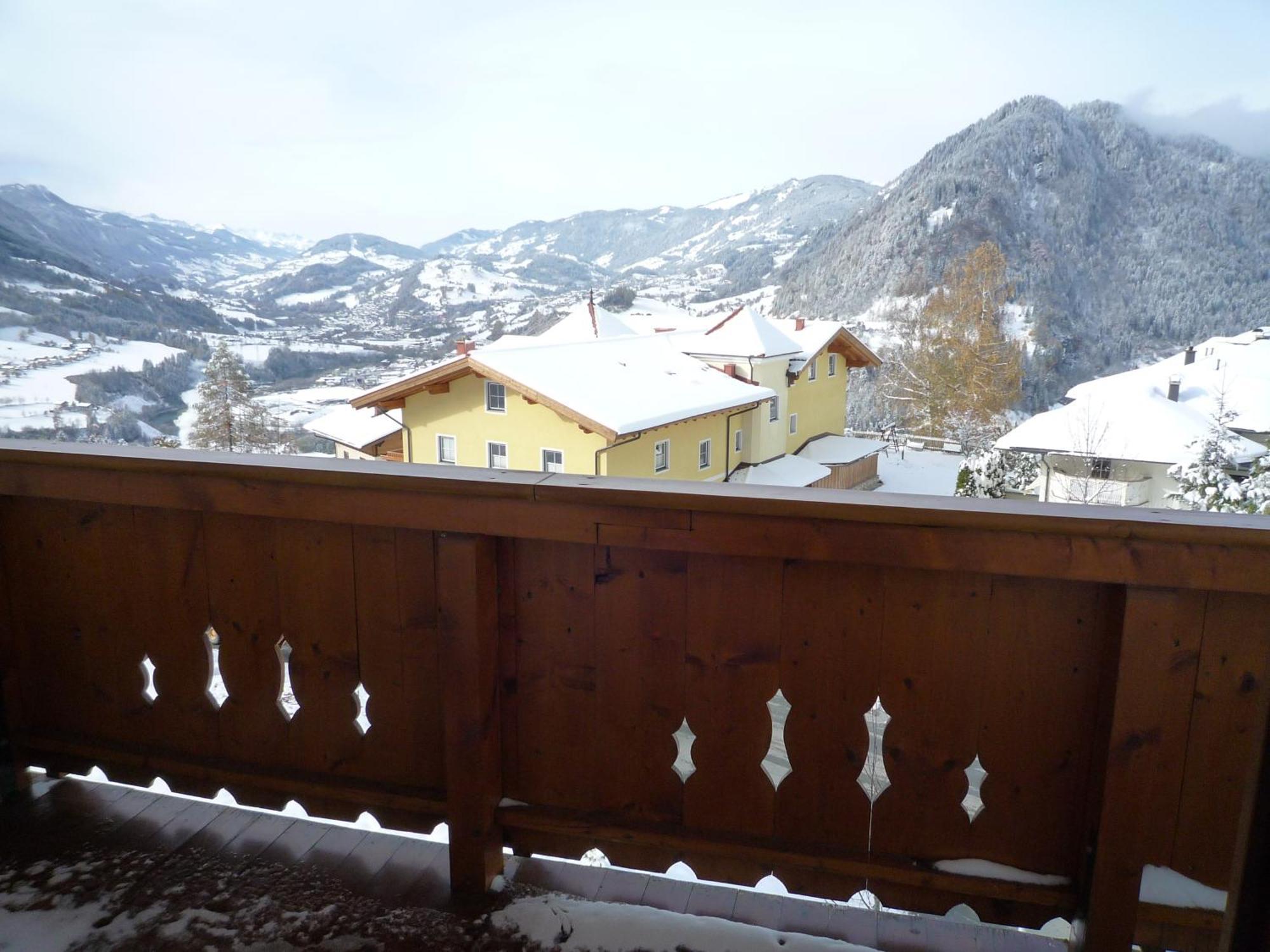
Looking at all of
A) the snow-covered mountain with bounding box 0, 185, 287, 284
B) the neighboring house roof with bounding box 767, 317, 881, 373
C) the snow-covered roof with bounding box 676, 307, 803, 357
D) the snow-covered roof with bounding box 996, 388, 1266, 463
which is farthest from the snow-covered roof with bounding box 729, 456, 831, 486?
the snow-covered mountain with bounding box 0, 185, 287, 284

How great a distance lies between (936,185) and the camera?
7.91 metres

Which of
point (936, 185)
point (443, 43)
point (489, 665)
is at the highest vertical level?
point (443, 43)

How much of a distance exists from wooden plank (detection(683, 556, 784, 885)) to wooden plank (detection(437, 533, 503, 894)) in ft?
0.88

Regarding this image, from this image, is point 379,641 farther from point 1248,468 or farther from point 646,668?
point 1248,468

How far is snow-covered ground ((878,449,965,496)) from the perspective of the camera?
6871 mm

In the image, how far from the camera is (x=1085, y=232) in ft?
23.1

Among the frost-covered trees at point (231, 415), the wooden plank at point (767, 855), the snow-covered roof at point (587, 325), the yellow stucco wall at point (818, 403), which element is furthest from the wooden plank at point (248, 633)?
the snow-covered roof at point (587, 325)

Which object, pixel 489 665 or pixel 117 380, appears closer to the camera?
pixel 489 665

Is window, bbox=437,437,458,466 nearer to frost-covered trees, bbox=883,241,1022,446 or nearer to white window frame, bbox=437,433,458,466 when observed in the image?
white window frame, bbox=437,433,458,466

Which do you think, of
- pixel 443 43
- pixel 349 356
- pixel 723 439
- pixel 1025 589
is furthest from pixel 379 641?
pixel 443 43

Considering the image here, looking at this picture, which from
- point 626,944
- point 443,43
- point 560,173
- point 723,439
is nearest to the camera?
point 626,944

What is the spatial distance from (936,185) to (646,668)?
26.3ft

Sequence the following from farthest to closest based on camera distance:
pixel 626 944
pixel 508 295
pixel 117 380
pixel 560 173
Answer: pixel 560 173, pixel 508 295, pixel 117 380, pixel 626 944

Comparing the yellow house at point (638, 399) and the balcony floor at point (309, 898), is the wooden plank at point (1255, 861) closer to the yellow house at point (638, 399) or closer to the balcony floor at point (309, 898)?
the balcony floor at point (309, 898)
